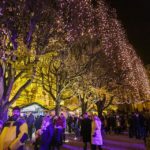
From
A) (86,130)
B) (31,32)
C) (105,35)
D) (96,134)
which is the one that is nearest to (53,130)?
(96,134)

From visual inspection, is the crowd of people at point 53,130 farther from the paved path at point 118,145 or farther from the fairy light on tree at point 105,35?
the fairy light on tree at point 105,35

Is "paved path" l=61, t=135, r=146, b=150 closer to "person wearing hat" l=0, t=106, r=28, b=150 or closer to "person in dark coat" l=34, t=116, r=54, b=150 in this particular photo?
"person in dark coat" l=34, t=116, r=54, b=150

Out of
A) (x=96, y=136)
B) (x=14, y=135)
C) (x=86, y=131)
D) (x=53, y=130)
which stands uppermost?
(x=86, y=131)

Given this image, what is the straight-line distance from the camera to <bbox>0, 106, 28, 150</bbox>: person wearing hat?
6.34 m

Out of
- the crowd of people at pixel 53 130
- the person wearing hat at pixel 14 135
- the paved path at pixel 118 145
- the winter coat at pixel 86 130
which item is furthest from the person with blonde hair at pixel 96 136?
the person wearing hat at pixel 14 135

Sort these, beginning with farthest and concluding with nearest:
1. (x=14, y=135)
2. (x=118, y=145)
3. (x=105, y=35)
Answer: (x=105, y=35) → (x=118, y=145) → (x=14, y=135)

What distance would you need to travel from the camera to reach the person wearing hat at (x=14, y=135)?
20.8ft

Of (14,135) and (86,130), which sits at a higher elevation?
(86,130)

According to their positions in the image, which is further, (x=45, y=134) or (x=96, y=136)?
(x=96, y=136)

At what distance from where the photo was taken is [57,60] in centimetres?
2867

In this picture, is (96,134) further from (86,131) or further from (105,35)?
(105,35)

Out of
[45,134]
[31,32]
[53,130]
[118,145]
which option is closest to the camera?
[45,134]

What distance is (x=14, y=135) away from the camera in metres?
6.56

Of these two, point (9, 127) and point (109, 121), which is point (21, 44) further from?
point (109, 121)
